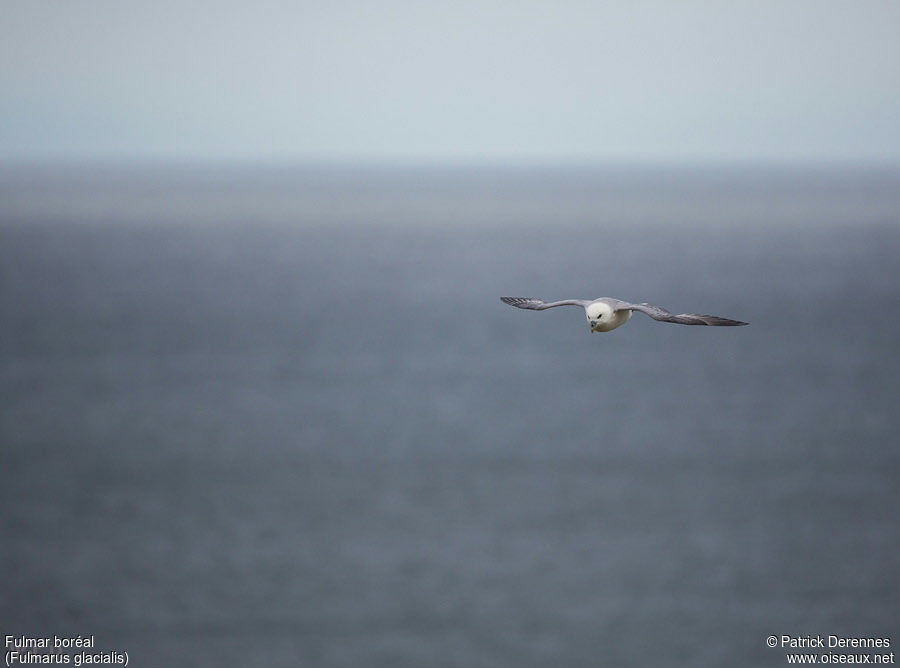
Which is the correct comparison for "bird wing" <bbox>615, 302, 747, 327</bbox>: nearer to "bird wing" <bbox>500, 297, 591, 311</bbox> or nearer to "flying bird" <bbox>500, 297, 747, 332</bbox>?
"flying bird" <bbox>500, 297, 747, 332</bbox>

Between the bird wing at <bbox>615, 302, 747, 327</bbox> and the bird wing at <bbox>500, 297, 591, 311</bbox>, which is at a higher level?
the bird wing at <bbox>500, 297, 591, 311</bbox>

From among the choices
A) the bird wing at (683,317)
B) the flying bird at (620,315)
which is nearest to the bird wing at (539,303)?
the flying bird at (620,315)

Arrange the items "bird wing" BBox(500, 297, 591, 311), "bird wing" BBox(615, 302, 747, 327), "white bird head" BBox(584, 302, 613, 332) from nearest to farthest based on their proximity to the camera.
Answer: "bird wing" BBox(615, 302, 747, 327) → "white bird head" BBox(584, 302, 613, 332) → "bird wing" BBox(500, 297, 591, 311)

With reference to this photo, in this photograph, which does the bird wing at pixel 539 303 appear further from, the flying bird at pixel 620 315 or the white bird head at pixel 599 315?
the white bird head at pixel 599 315

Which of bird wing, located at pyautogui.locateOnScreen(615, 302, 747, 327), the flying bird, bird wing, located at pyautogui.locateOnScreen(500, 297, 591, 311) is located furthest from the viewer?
bird wing, located at pyautogui.locateOnScreen(500, 297, 591, 311)

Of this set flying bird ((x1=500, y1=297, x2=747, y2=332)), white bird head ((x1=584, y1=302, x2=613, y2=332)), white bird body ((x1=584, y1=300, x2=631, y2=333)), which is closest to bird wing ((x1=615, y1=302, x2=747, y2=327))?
flying bird ((x1=500, y1=297, x2=747, y2=332))

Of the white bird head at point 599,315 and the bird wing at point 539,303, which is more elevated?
the bird wing at point 539,303

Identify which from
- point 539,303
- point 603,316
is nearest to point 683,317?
point 603,316

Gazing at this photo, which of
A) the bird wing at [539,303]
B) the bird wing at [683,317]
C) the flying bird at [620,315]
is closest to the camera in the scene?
the bird wing at [683,317]

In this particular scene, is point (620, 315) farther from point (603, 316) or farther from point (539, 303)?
point (539, 303)

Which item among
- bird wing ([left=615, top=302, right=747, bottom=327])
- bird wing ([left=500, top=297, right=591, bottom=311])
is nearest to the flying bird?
bird wing ([left=615, top=302, right=747, bottom=327])

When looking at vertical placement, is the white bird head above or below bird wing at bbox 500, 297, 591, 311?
below

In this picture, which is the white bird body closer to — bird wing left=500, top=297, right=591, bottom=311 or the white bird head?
the white bird head

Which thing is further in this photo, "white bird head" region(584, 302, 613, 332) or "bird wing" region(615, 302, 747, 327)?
"white bird head" region(584, 302, 613, 332)
